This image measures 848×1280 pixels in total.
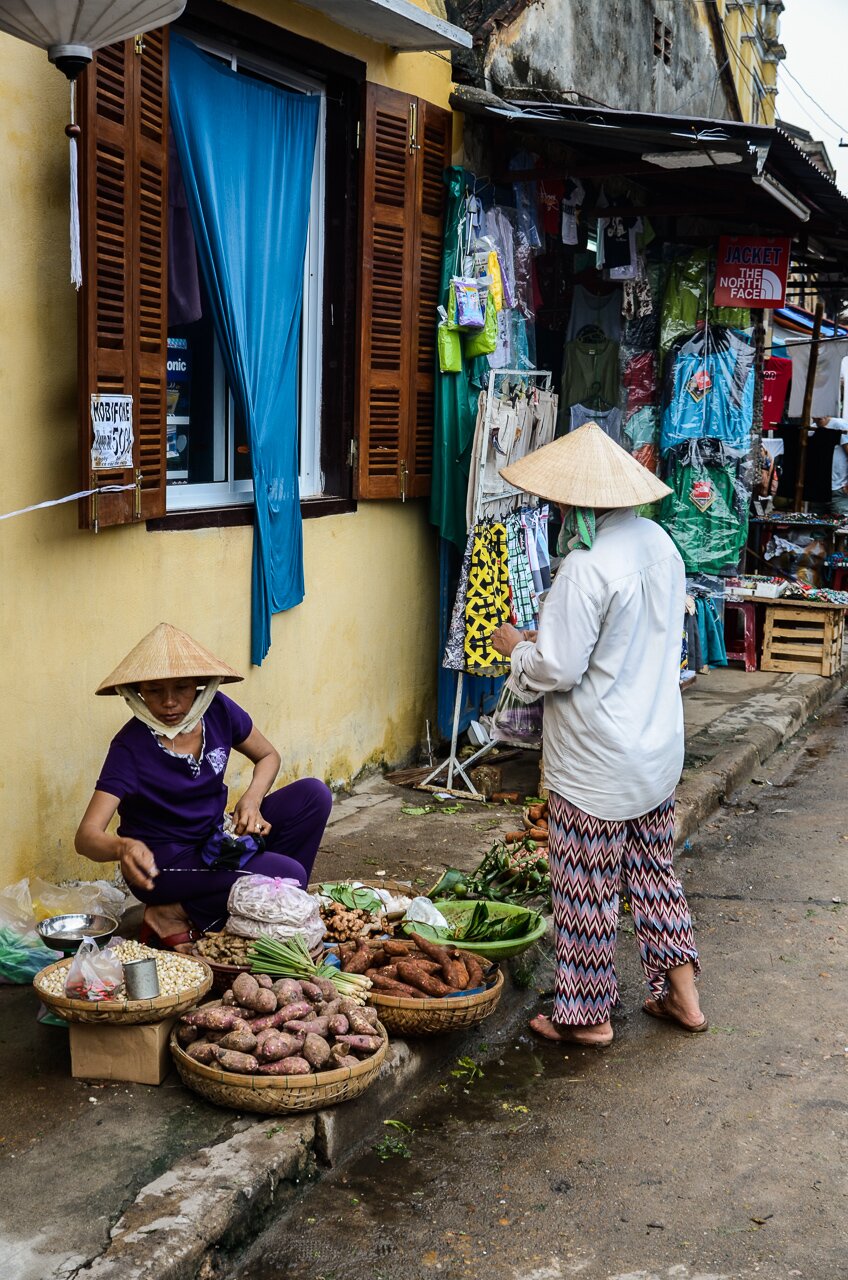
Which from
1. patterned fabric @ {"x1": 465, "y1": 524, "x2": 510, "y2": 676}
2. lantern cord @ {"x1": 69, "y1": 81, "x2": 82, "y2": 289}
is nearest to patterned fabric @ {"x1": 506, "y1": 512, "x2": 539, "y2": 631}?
patterned fabric @ {"x1": 465, "y1": 524, "x2": 510, "y2": 676}

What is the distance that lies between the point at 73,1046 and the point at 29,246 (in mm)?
2700

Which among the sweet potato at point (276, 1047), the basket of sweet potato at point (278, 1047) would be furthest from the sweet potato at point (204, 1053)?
the sweet potato at point (276, 1047)

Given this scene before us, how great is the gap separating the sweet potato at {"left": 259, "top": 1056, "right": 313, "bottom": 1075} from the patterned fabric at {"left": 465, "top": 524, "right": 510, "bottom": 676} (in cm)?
363

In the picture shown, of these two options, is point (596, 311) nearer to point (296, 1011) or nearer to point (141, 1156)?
point (296, 1011)

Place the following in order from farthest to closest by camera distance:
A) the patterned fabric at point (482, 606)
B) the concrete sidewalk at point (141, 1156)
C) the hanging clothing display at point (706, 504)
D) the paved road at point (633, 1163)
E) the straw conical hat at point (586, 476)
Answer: the hanging clothing display at point (706, 504)
the patterned fabric at point (482, 606)
the straw conical hat at point (586, 476)
the paved road at point (633, 1163)
the concrete sidewalk at point (141, 1156)

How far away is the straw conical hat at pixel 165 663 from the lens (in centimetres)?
437

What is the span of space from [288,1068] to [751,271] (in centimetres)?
794

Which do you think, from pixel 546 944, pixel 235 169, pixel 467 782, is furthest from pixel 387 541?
pixel 546 944

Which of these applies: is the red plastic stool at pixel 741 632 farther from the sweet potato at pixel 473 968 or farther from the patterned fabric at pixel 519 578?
the sweet potato at pixel 473 968

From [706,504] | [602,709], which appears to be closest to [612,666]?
[602,709]

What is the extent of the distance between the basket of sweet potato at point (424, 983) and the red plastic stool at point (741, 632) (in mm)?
7201

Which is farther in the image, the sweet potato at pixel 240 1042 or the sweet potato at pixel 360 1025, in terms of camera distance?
the sweet potato at pixel 360 1025

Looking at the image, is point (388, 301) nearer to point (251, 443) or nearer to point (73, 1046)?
point (251, 443)

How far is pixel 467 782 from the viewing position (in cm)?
717
